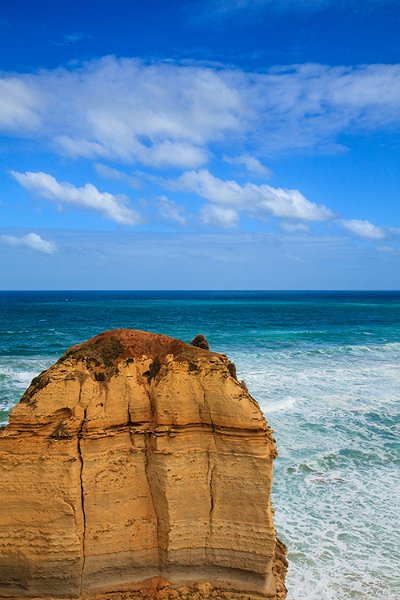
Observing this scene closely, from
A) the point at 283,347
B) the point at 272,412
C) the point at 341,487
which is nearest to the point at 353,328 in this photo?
the point at 283,347

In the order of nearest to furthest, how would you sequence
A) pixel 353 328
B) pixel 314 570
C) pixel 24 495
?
pixel 24 495, pixel 314 570, pixel 353 328

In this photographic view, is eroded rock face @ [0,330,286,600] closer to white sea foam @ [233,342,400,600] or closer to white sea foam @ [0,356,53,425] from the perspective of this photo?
white sea foam @ [233,342,400,600]

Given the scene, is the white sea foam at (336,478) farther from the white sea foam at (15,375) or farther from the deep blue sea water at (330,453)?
the white sea foam at (15,375)

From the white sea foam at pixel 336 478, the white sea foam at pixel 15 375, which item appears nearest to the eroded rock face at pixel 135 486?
the white sea foam at pixel 336 478

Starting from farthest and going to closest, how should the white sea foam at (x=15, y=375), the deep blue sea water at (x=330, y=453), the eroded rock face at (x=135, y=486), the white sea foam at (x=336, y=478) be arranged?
1. the white sea foam at (x=15, y=375)
2. the deep blue sea water at (x=330, y=453)
3. the white sea foam at (x=336, y=478)
4. the eroded rock face at (x=135, y=486)

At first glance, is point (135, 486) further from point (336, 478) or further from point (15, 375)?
point (15, 375)

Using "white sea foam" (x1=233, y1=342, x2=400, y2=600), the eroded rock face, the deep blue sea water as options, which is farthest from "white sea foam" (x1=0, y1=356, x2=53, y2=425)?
the eroded rock face

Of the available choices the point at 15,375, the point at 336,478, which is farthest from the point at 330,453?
the point at 15,375

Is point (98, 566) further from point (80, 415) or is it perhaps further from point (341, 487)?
point (341, 487)

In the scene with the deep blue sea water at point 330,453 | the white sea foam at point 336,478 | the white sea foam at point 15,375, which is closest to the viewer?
the white sea foam at point 336,478
